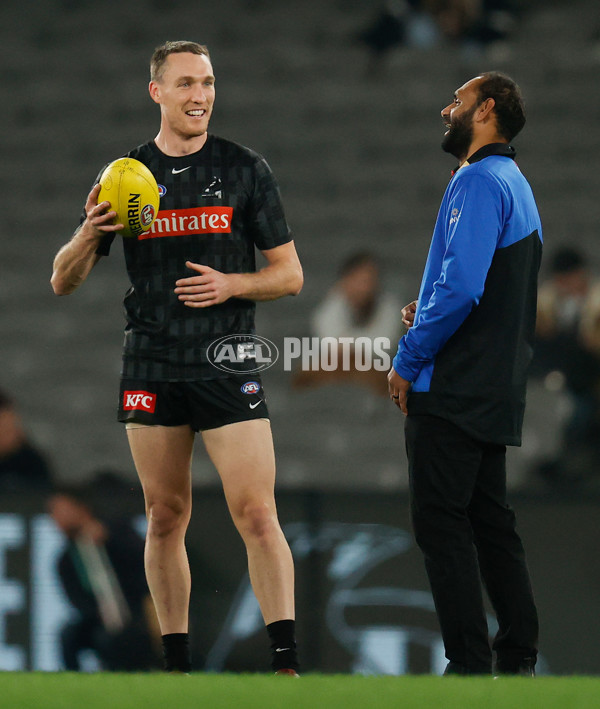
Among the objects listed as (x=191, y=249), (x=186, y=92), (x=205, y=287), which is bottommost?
(x=205, y=287)

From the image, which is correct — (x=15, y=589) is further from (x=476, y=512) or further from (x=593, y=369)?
(x=593, y=369)

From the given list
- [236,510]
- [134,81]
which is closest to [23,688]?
[236,510]

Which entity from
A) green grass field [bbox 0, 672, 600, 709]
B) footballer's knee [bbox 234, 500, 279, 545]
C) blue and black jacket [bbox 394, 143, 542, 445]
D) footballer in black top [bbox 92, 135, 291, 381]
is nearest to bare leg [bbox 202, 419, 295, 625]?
footballer's knee [bbox 234, 500, 279, 545]

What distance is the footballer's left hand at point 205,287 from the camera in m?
3.77

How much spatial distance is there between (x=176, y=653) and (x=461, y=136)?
5.72ft

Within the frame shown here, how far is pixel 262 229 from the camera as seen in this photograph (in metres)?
3.93

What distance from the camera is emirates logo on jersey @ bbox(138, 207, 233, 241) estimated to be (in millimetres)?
3863

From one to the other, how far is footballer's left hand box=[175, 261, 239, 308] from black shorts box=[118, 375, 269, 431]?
0.24m

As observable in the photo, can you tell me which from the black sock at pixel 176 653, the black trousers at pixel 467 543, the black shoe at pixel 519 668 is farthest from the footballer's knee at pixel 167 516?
the black shoe at pixel 519 668

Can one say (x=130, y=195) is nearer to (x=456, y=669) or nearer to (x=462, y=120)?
(x=462, y=120)

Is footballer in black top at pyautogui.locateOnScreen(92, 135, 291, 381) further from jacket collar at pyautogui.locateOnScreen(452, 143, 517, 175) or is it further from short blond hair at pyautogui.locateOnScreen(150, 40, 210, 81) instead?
jacket collar at pyautogui.locateOnScreen(452, 143, 517, 175)

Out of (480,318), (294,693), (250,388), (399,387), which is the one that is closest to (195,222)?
(250,388)

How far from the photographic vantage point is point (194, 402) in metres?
3.82

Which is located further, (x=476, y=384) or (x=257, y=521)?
(x=257, y=521)
